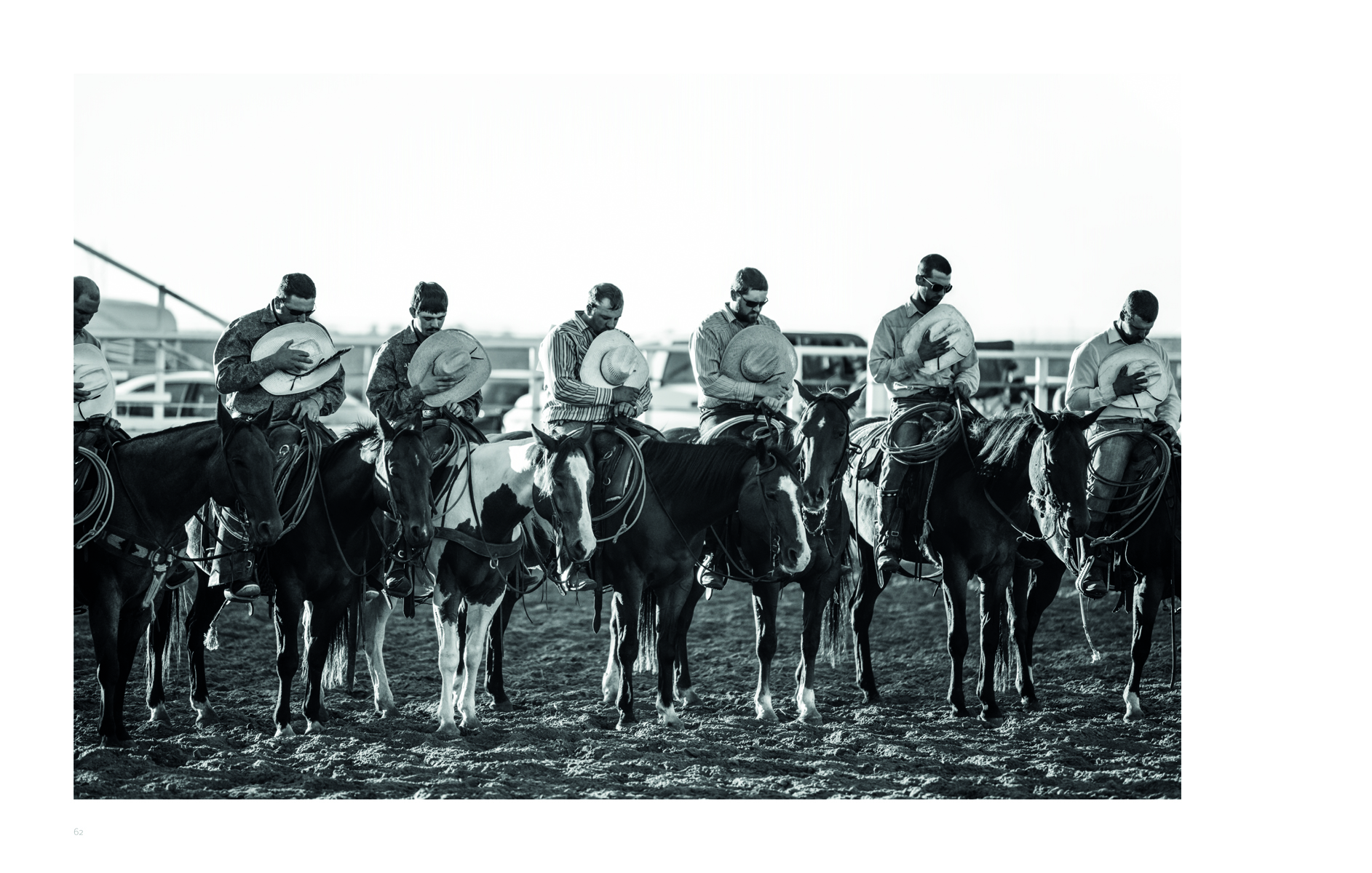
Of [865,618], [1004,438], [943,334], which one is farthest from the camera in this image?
[865,618]

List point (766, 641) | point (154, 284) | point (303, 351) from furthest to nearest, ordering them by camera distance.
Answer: point (154, 284) < point (766, 641) < point (303, 351)

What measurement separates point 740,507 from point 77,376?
3178mm

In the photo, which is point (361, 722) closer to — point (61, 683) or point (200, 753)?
point (200, 753)

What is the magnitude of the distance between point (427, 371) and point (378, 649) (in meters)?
1.50

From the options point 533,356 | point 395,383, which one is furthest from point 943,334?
point 533,356

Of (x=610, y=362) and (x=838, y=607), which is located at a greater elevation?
(x=610, y=362)

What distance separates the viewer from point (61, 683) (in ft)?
18.3

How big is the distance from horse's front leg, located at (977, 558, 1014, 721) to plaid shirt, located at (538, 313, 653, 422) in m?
2.23

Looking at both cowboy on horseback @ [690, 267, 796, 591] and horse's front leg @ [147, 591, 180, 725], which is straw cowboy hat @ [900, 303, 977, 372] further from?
horse's front leg @ [147, 591, 180, 725]

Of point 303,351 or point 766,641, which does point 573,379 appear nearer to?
point 303,351

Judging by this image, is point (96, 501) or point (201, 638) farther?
point (201, 638)

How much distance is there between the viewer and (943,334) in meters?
7.15

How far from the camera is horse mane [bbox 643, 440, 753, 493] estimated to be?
6.53 metres

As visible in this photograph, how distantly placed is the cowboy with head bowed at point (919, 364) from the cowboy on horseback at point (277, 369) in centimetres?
293
